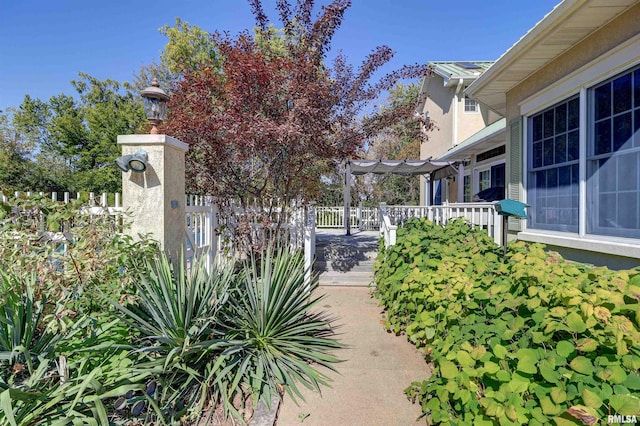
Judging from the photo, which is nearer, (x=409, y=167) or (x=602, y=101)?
(x=602, y=101)

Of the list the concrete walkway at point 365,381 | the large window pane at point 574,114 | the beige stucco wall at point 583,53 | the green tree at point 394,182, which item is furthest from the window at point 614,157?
the green tree at point 394,182

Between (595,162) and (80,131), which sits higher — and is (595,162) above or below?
below

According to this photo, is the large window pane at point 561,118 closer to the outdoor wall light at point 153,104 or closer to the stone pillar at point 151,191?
the stone pillar at point 151,191

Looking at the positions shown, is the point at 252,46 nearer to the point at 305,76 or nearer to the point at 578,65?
the point at 305,76

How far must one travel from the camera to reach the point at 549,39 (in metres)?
4.22

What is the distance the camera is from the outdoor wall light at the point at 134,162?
3537 mm

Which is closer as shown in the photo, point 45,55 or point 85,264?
point 85,264

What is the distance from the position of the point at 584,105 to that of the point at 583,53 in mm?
702

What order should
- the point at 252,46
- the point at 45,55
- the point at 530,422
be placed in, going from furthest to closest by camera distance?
the point at 45,55, the point at 252,46, the point at 530,422

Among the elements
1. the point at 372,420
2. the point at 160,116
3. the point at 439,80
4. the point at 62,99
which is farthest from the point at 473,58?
the point at 62,99

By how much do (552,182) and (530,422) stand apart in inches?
187

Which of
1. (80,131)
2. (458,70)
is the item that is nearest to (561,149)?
(458,70)

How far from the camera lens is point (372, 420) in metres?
2.36

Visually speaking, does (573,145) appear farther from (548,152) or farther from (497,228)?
(497,228)
